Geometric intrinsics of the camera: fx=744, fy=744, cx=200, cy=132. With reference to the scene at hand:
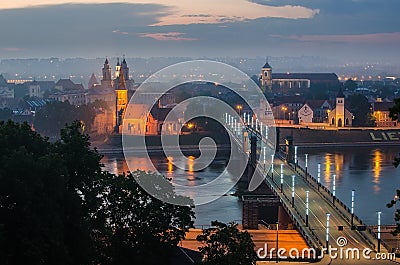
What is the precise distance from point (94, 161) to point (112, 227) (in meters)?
0.70

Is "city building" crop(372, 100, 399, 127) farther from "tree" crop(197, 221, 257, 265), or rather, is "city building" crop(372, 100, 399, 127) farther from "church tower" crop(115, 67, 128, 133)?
"tree" crop(197, 221, 257, 265)

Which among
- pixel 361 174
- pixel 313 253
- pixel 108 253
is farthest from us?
pixel 361 174

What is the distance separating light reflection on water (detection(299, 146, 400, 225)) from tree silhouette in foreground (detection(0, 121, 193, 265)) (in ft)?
21.1

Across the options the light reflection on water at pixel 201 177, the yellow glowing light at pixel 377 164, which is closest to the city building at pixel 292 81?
the yellow glowing light at pixel 377 164

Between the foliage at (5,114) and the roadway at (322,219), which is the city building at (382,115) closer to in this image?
the foliage at (5,114)

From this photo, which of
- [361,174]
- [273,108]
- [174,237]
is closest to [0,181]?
[174,237]

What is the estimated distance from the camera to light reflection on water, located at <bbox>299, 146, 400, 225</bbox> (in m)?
14.6

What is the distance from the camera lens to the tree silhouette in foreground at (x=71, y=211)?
20.0 feet

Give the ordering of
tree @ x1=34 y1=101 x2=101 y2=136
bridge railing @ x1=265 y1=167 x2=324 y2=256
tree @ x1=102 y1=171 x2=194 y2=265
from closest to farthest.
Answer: tree @ x1=102 y1=171 x2=194 y2=265 → bridge railing @ x1=265 y1=167 x2=324 y2=256 → tree @ x1=34 y1=101 x2=101 y2=136

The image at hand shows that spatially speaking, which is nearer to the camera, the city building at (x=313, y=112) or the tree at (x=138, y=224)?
the tree at (x=138, y=224)

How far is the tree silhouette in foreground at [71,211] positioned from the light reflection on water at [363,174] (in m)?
6.43

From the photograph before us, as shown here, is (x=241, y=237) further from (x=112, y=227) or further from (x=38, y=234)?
(x=38, y=234)

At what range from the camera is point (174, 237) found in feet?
24.4

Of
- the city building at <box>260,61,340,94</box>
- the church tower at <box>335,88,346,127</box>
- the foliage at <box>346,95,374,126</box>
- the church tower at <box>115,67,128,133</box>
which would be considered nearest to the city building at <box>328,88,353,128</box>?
the church tower at <box>335,88,346,127</box>
